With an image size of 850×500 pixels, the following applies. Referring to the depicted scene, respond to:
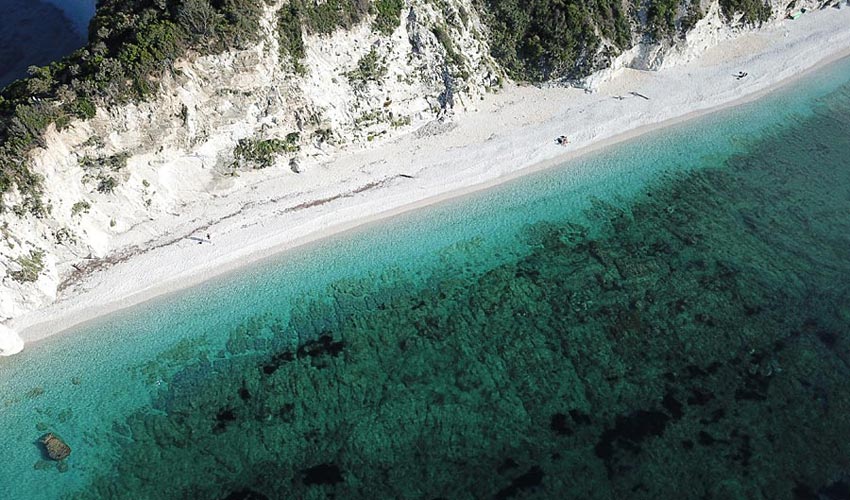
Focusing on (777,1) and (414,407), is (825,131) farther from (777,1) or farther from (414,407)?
(414,407)

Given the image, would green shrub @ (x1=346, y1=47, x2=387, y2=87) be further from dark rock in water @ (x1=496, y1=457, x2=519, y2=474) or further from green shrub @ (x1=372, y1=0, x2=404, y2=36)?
dark rock in water @ (x1=496, y1=457, x2=519, y2=474)

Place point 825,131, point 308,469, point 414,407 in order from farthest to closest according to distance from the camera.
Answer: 1. point 825,131
2. point 414,407
3. point 308,469

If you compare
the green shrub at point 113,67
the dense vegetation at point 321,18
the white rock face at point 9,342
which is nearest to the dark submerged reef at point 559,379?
the white rock face at point 9,342

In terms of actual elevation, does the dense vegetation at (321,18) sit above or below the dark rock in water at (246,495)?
above

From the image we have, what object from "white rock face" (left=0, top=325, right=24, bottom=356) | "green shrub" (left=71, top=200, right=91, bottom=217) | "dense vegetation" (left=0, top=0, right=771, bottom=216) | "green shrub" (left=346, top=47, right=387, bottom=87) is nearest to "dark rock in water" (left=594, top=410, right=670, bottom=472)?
"green shrub" (left=346, top=47, right=387, bottom=87)

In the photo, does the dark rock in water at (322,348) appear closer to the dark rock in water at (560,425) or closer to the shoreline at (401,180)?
the shoreline at (401,180)

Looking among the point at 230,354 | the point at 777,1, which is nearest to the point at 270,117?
the point at 230,354
